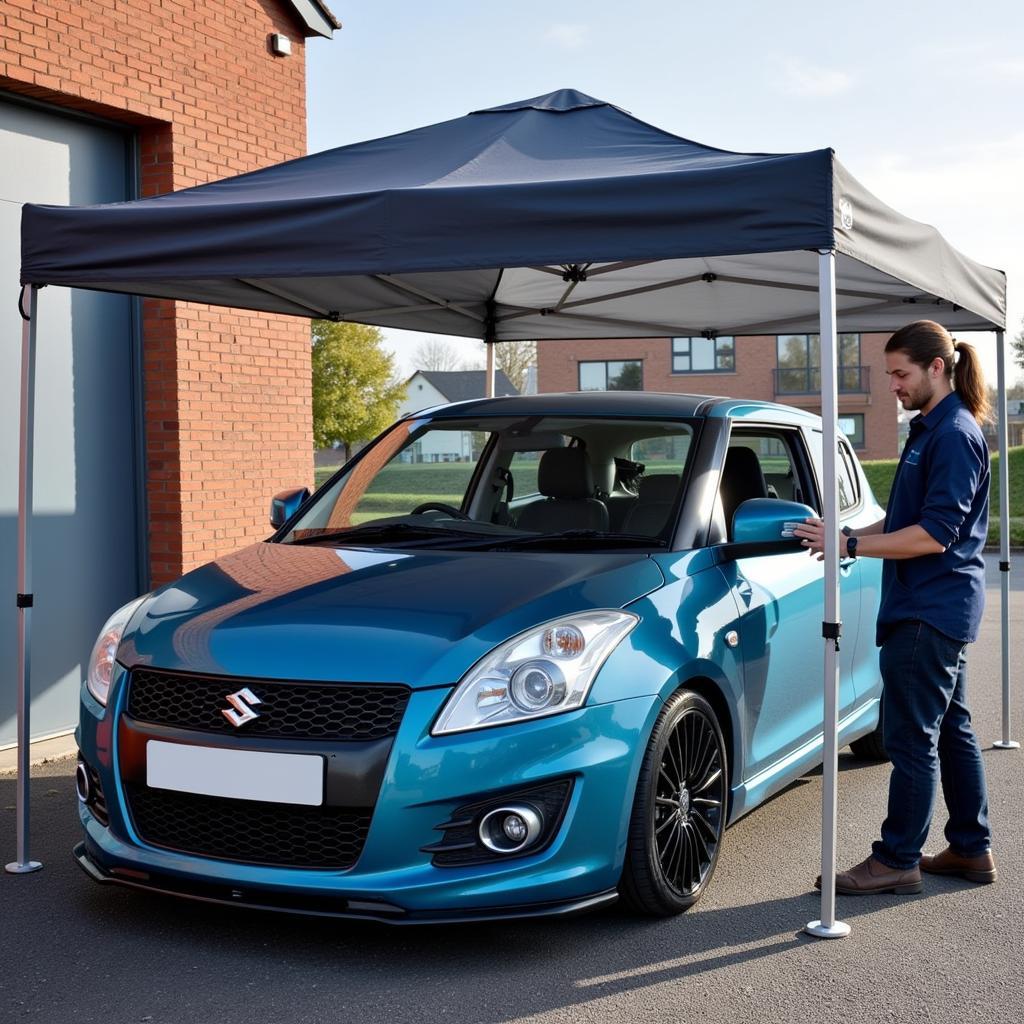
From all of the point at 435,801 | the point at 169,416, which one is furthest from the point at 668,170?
the point at 169,416

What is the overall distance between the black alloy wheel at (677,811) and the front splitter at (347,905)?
18cm

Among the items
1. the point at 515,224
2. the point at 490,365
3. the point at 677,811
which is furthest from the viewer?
the point at 490,365

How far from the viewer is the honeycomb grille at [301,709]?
3.77 meters

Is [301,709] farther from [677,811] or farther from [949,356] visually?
[949,356]

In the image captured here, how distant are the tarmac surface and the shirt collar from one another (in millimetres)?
1659

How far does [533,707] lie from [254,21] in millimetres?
6871

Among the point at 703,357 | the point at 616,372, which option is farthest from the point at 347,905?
the point at 703,357

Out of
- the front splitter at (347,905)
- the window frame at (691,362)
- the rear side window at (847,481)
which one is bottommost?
the front splitter at (347,905)

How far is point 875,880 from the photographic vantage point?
472cm

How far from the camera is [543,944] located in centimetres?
416

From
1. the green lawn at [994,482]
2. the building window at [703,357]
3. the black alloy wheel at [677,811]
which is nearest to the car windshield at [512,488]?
the black alloy wheel at [677,811]

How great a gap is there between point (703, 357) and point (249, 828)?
50.9m

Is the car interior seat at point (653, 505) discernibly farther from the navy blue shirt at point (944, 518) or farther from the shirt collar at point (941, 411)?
the shirt collar at point (941, 411)

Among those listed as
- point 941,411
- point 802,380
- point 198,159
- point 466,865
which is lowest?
point 466,865
